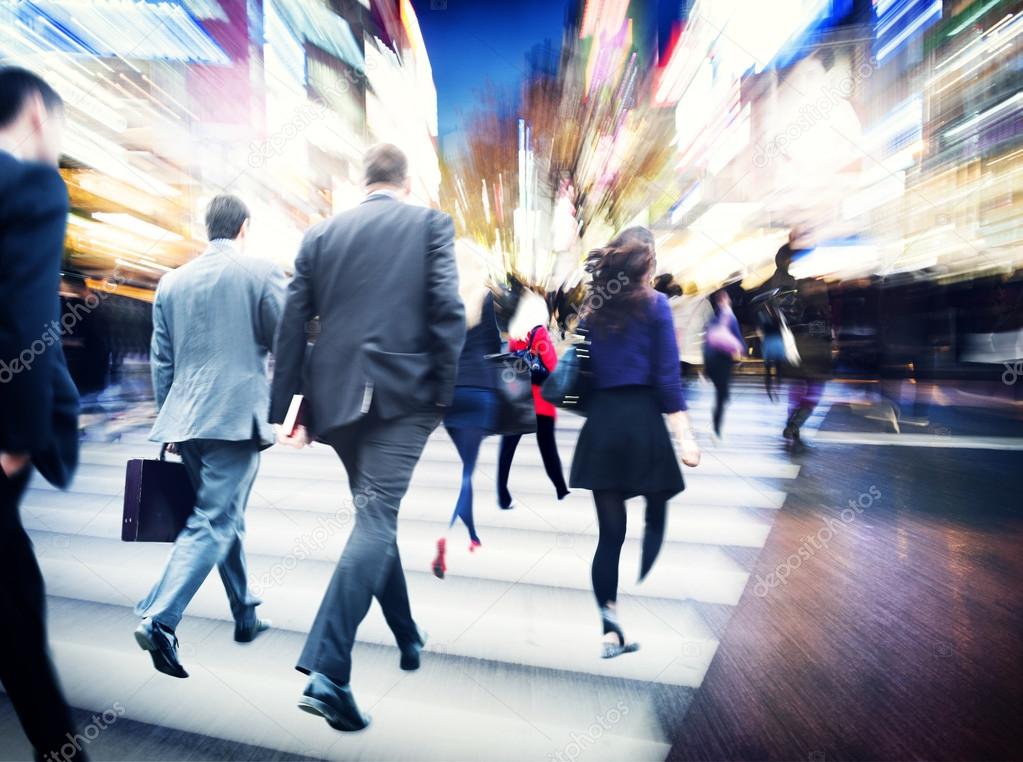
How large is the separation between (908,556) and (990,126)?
207 cm

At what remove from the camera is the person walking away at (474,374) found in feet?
8.68

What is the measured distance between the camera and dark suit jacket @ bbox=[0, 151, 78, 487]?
1.42m

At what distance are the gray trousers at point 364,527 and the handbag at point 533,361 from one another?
1.01 m

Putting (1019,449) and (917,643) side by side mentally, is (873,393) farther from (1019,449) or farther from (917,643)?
(917,643)

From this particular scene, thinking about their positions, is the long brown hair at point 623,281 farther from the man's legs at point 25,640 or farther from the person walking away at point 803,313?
the man's legs at point 25,640

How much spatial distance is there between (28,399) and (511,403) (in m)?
1.72

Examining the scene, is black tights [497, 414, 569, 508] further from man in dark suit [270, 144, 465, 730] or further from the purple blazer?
man in dark suit [270, 144, 465, 730]

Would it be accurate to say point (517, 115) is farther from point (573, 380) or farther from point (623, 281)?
point (573, 380)

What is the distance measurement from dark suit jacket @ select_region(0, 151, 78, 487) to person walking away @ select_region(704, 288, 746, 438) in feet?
8.01

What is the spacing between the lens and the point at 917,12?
8.16ft

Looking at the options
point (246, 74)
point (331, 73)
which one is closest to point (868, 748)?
point (331, 73)

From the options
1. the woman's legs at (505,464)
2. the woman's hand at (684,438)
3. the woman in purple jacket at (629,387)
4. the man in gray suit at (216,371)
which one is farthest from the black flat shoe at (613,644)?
the man in gray suit at (216,371)

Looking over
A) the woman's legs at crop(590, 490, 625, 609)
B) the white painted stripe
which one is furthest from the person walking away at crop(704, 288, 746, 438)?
the white painted stripe

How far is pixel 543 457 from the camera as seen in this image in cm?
318
